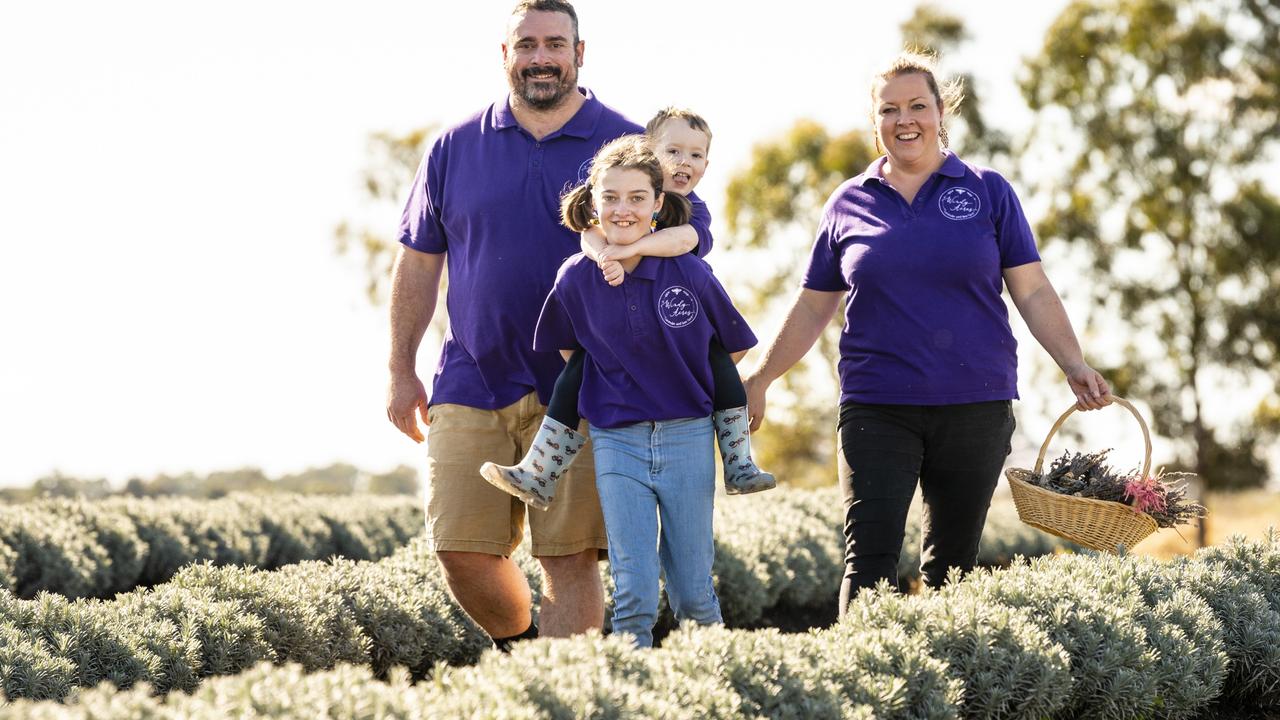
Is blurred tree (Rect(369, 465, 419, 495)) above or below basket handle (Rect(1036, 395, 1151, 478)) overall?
below

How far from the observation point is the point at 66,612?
500 cm

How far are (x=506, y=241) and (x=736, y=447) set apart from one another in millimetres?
1136

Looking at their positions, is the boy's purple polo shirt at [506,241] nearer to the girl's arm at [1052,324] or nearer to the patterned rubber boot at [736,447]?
the patterned rubber boot at [736,447]

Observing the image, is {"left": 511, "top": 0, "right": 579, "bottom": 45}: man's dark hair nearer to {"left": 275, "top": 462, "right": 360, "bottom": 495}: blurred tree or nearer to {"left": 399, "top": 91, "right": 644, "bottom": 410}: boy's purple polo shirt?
{"left": 399, "top": 91, "right": 644, "bottom": 410}: boy's purple polo shirt

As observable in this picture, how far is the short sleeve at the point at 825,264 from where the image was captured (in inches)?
205

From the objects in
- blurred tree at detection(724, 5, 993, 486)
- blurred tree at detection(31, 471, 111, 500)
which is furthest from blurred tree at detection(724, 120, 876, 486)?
blurred tree at detection(31, 471, 111, 500)

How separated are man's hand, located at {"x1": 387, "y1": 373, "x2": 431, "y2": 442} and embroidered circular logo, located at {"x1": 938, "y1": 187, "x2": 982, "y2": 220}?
6.84ft

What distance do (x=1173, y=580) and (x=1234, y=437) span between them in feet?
56.6

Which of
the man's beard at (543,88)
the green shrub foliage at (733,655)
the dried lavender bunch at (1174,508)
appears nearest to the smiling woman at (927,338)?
the green shrub foliage at (733,655)

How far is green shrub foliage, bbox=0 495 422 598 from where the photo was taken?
8781 millimetres

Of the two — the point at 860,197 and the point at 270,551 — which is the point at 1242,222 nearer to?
the point at 270,551

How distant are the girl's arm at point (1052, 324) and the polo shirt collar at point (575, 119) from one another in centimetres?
166

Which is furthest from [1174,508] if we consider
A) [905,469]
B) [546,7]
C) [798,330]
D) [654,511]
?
[546,7]

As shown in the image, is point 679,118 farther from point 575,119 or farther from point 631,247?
point 631,247
